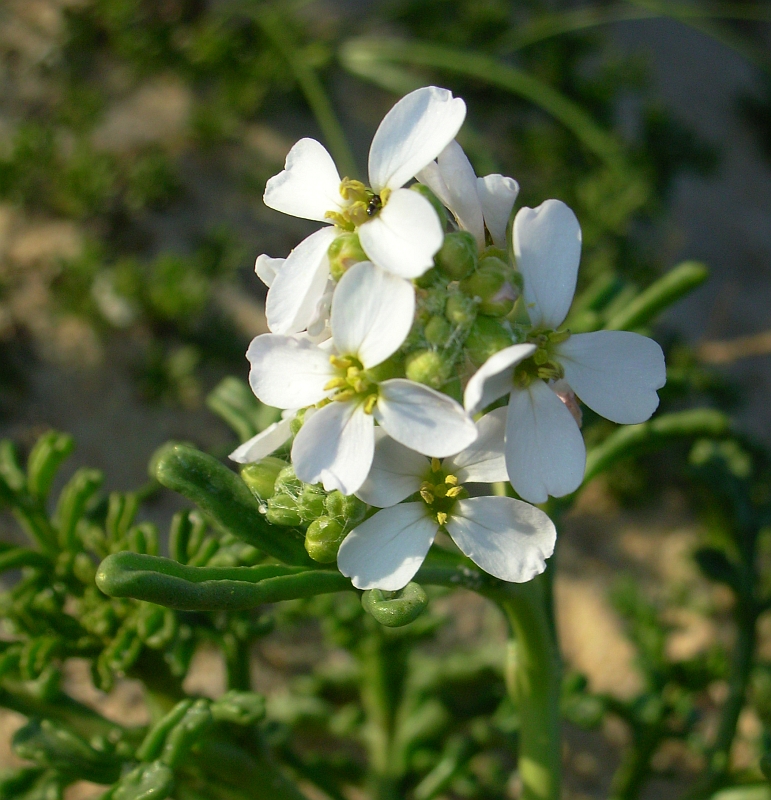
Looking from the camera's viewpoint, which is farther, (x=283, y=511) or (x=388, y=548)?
(x=283, y=511)

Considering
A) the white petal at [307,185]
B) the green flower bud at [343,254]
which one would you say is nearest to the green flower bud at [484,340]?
the green flower bud at [343,254]

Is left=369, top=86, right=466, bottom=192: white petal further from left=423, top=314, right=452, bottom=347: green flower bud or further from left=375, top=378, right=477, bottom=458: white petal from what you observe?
left=375, top=378, right=477, bottom=458: white petal

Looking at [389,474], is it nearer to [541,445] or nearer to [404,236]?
[541,445]

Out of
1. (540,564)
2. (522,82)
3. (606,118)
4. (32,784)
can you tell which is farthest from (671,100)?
(32,784)

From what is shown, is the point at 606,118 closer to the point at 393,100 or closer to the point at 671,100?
the point at 671,100

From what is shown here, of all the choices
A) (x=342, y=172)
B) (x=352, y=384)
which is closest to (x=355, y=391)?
(x=352, y=384)

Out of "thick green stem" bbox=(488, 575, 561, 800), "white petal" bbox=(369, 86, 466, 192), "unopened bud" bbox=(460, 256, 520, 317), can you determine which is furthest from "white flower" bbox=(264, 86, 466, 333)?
"thick green stem" bbox=(488, 575, 561, 800)
